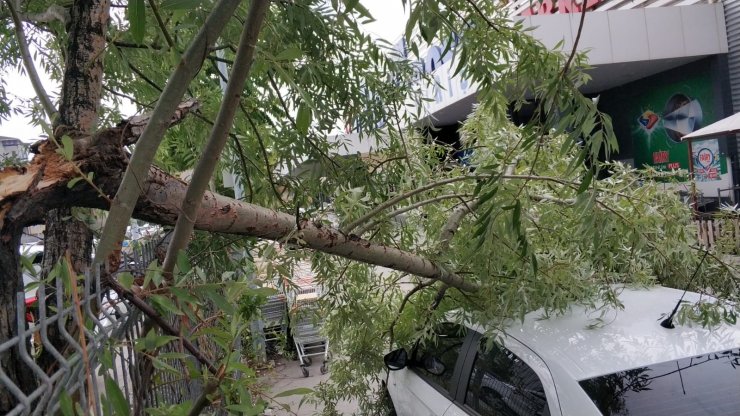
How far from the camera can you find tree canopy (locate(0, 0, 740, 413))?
5.08 feet

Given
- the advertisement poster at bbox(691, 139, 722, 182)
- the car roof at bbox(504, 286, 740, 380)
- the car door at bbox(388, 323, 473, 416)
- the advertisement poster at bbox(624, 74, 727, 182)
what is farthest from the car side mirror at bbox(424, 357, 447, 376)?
the advertisement poster at bbox(691, 139, 722, 182)

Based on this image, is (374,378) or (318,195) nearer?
(318,195)

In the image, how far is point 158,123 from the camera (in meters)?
1.30

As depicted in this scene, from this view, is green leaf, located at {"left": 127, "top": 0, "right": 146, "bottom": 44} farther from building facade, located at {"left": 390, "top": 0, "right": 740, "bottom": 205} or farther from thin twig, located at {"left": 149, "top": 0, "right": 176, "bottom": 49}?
building facade, located at {"left": 390, "top": 0, "right": 740, "bottom": 205}

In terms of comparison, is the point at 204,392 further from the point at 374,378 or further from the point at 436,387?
the point at 374,378

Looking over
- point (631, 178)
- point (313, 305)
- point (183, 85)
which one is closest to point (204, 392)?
point (183, 85)

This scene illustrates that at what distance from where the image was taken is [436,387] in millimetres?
3668

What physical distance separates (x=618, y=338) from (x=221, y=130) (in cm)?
218

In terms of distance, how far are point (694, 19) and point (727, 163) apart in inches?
129

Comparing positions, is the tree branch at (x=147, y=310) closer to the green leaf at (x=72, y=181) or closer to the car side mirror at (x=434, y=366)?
the green leaf at (x=72, y=181)

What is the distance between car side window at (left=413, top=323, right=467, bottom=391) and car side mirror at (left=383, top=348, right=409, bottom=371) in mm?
145

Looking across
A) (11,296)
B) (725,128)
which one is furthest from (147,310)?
(725,128)

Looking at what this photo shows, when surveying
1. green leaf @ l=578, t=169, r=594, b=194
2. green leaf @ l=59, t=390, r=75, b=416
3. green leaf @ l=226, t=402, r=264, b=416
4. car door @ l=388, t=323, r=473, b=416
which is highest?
green leaf @ l=578, t=169, r=594, b=194

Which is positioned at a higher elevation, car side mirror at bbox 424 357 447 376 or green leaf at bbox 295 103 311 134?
green leaf at bbox 295 103 311 134
